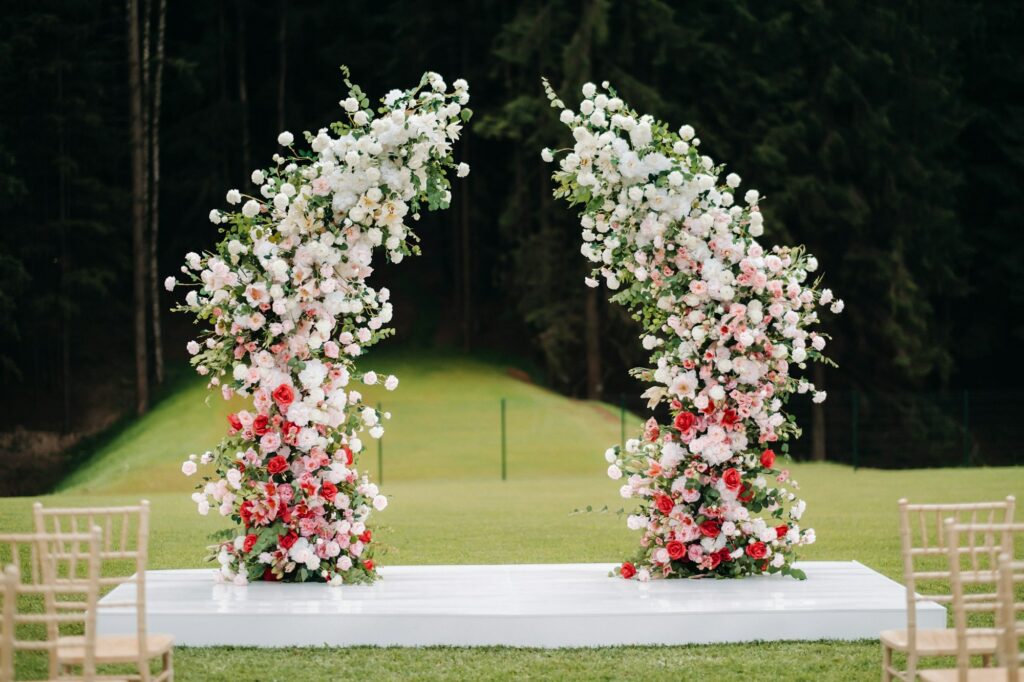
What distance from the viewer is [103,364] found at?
3042cm

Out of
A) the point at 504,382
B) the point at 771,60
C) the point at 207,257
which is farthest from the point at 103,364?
the point at 207,257

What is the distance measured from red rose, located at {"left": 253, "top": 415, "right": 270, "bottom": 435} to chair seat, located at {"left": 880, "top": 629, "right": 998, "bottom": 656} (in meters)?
3.93

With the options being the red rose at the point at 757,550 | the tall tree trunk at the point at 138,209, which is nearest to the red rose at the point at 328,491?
the red rose at the point at 757,550

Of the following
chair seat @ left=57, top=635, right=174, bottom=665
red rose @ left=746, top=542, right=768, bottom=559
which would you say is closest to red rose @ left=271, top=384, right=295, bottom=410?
chair seat @ left=57, top=635, right=174, bottom=665

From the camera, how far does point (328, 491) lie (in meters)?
7.62

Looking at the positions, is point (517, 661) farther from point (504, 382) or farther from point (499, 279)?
point (499, 279)

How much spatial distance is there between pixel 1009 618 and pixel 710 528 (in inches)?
140

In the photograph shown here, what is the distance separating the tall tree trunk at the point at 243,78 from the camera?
3216 centimetres

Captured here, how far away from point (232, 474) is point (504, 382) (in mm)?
19619

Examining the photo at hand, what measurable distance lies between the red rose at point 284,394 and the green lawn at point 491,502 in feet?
3.30

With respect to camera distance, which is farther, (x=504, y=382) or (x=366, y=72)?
(x=366, y=72)

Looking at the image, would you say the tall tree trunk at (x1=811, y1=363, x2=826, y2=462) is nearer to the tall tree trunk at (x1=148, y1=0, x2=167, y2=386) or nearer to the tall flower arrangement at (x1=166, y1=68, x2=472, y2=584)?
the tall tree trunk at (x1=148, y1=0, x2=167, y2=386)

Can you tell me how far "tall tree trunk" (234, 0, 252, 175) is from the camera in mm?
32156

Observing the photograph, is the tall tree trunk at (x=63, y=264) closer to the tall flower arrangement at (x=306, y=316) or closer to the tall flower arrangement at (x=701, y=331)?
the tall flower arrangement at (x=306, y=316)
